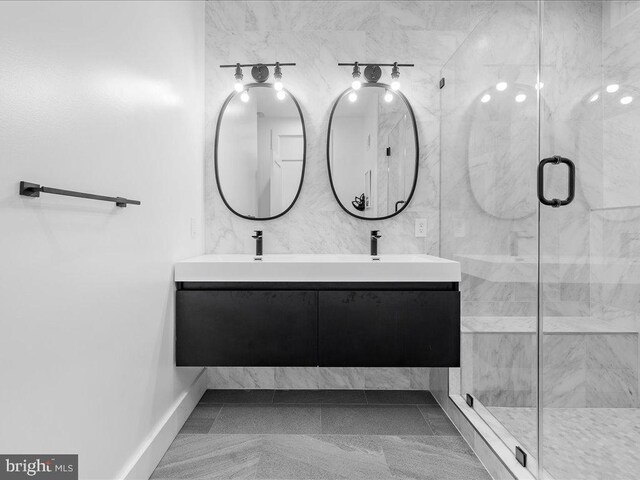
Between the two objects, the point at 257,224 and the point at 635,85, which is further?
the point at 257,224

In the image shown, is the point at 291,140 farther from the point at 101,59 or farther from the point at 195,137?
the point at 101,59

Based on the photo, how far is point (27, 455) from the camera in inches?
33.2

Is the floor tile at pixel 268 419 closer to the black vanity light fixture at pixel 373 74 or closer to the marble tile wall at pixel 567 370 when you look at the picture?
the marble tile wall at pixel 567 370

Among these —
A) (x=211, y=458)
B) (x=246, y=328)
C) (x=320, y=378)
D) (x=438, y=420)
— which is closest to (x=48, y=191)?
(x=246, y=328)

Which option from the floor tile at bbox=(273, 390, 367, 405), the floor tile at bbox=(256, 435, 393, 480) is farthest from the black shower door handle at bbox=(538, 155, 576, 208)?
the floor tile at bbox=(273, 390, 367, 405)

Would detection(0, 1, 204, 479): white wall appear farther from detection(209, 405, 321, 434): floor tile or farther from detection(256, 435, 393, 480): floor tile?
detection(256, 435, 393, 480): floor tile

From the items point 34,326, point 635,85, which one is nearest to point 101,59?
point 34,326

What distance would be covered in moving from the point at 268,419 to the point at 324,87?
193 cm

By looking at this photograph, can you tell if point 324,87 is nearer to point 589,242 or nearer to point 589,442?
point 589,242

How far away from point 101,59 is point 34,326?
31.2 inches

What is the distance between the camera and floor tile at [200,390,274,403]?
→ 85.0 inches

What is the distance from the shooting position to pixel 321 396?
2.21 meters

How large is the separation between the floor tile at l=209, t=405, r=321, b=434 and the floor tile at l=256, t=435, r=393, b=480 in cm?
7

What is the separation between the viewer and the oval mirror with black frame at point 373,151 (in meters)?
2.27
